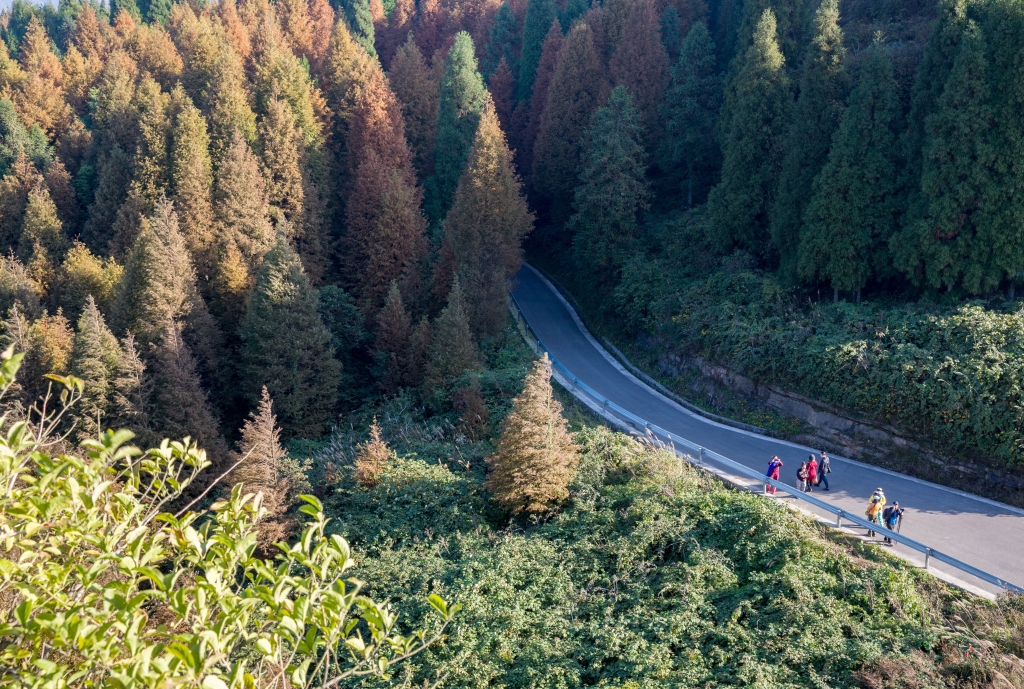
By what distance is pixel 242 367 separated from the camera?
26656 millimetres

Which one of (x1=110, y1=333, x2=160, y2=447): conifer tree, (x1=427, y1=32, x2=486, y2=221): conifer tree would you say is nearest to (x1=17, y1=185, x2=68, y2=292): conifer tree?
(x1=110, y1=333, x2=160, y2=447): conifer tree

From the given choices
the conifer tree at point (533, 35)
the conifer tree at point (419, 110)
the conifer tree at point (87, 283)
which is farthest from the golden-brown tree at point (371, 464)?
the conifer tree at point (533, 35)

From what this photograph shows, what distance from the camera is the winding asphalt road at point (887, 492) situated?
14.7 meters

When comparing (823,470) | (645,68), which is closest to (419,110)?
(645,68)

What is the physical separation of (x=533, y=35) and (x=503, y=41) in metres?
5.59

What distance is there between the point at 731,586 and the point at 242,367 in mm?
19919

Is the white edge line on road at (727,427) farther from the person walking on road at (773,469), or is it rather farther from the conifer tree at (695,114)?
the conifer tree at (695,114)

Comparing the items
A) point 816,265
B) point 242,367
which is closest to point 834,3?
point 816,265

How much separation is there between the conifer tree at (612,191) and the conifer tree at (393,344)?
10.6 meters

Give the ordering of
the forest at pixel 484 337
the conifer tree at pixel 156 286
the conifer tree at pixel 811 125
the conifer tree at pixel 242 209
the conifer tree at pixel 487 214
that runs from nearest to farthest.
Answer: the forest at pixel 484 337, the conifer tree at pixel 156 286, the conifer tree at pixel 811 125, the conifer tree at pixel 242 209, the conifer tree at pixel 487 214

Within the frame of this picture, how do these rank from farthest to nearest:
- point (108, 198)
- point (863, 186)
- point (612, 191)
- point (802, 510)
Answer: point (108, 198) < point (612, 191) < point (863, 186) < point (802, 510)

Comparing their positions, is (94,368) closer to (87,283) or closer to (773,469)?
(87,283)

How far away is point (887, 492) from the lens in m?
17.7

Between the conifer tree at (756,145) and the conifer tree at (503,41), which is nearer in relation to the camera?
the conifer tree at (756,145)
